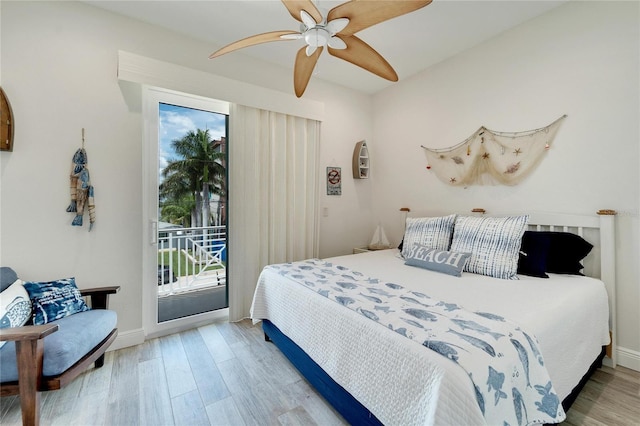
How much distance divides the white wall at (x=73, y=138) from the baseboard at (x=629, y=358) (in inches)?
150

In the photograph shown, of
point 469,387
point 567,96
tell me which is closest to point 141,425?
point 469,387

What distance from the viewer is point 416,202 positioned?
3.36 meters

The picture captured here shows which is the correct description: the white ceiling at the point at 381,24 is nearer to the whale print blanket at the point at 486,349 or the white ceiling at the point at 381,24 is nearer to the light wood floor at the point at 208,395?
the whale print blanket at the point at 486,349

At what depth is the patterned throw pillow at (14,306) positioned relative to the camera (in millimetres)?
1517

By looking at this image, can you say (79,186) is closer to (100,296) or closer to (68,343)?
(100,296)

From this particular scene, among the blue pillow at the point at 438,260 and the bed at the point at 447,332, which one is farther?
the blue pillow at the point at 438,260

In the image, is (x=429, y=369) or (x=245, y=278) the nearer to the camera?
(x=429, y=369)

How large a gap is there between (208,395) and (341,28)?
236 centimetres

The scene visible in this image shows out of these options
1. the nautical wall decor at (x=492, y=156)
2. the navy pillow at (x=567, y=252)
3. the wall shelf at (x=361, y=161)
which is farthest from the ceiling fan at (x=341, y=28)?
the navy pillow at (x=567, y=252)

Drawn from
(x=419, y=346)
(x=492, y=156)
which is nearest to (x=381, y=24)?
(x=492, y=156)

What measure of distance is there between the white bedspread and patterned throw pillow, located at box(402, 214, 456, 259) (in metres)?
0.42

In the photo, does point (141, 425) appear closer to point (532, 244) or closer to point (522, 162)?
point (532, 244)

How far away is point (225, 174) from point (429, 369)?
2.53 m

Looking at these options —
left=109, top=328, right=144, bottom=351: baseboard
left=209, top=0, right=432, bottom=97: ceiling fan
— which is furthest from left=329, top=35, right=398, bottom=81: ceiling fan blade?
left=109, top=328, right=144, bottom=351: baseboard
